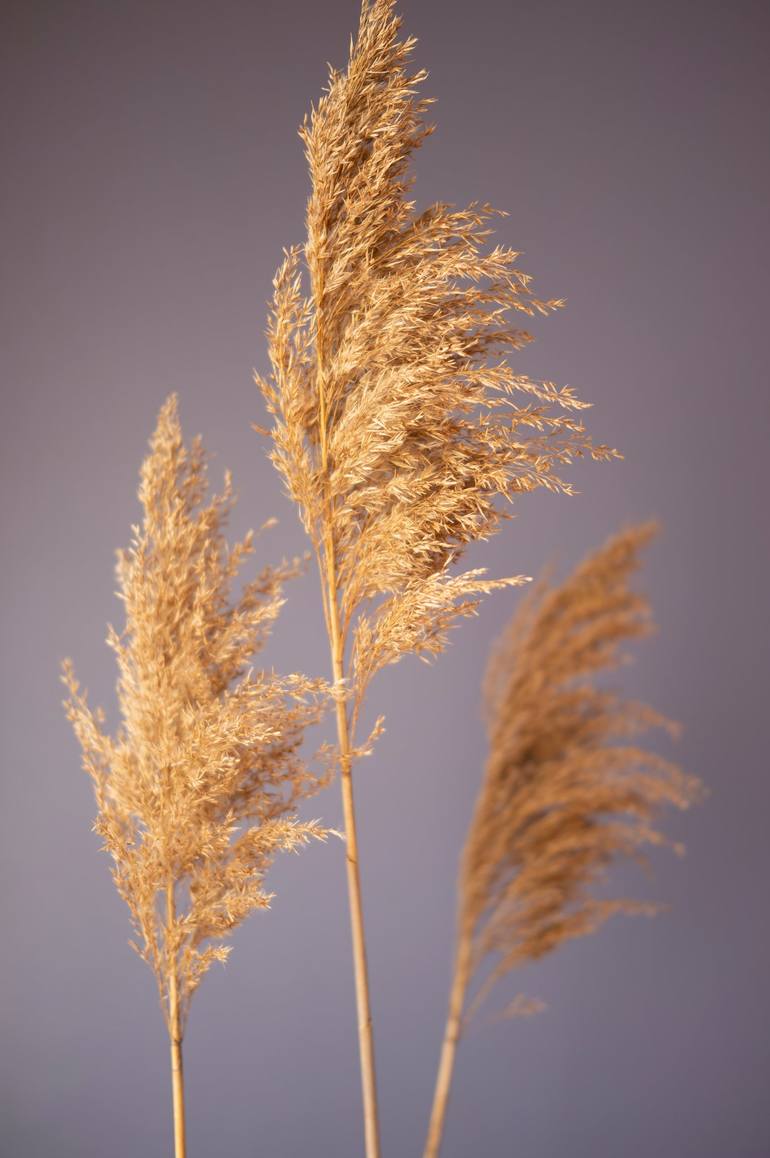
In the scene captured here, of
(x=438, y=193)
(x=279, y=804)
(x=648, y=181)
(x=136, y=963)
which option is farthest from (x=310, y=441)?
(x=136, y=963)

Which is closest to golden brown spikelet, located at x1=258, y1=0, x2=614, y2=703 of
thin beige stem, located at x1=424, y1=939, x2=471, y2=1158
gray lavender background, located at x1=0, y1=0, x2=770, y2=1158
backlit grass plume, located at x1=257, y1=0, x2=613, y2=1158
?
backlit grass plume, located at x1=257, y1=0, x2=613, y2=1158

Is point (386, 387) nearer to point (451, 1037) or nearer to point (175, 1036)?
point (451, 1037)

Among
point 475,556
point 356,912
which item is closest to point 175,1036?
point 356,912

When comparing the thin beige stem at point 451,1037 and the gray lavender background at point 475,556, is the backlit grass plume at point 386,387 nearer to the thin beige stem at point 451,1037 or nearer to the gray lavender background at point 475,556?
the thin beige stem at point 451,1037

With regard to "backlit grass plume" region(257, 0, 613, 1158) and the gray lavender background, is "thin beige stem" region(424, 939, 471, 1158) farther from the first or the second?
the gray lavender background

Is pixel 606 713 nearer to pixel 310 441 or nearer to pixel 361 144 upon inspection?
pixel 310 441

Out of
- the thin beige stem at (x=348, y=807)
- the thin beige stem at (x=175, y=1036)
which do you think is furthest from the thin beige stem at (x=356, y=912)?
the thin beige stem at (x=175, y=1036)

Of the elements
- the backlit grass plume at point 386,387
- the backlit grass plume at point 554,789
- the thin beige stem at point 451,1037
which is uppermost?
the backlit grass plume at point 386,387
